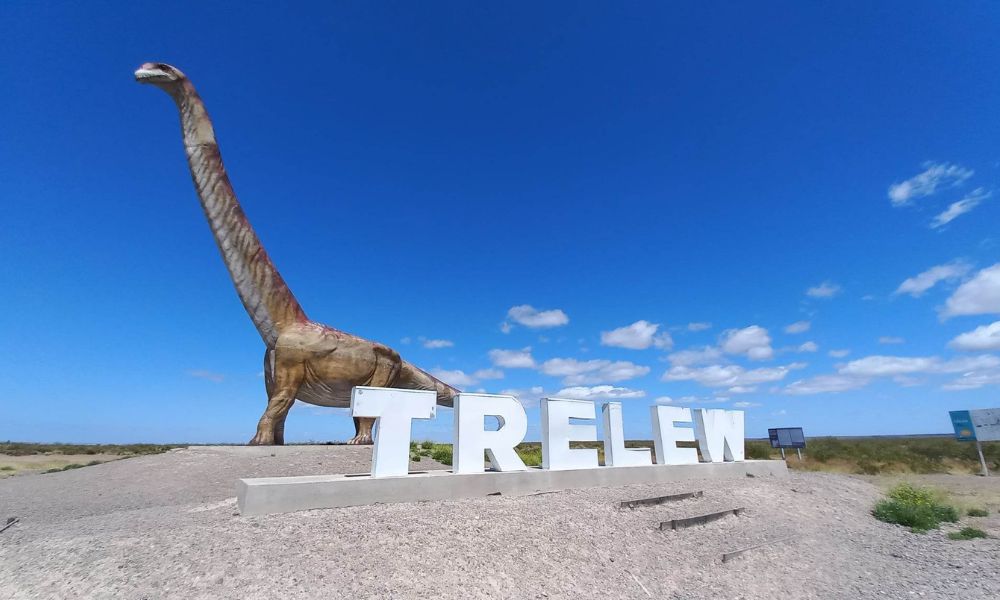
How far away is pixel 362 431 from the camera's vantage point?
53.1 ft

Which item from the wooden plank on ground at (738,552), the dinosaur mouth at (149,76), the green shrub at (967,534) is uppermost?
the dinosaur mouth at (149,76)

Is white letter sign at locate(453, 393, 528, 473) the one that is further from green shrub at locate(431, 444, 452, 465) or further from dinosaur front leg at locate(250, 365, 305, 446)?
green shrub at locate(431, 444, 452, 465)

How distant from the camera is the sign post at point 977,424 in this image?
68.6 ft

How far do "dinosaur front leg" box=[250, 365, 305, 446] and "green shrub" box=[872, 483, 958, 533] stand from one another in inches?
589

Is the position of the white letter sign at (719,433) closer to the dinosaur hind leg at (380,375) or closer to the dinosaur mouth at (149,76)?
the dinosaur hind leg at (380,375)

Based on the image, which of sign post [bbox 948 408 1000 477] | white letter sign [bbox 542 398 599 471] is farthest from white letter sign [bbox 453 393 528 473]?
sign post [bbox 948 408 1000 477]

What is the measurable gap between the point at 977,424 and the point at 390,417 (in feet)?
85.5

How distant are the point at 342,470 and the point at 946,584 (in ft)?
A: 38.7

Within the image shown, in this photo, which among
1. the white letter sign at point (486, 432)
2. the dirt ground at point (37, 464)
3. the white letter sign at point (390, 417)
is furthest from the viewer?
the dirt ground at point (37, 464)

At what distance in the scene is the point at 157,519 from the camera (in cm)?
721

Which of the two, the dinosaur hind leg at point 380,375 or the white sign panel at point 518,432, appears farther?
the dinosaur hind leg at point 380,375

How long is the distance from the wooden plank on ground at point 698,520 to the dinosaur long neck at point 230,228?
11.2m

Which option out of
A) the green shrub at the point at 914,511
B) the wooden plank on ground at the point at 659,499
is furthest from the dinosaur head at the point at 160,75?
the green shrub at the point at 914,511

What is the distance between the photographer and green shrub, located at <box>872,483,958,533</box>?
1095cm
